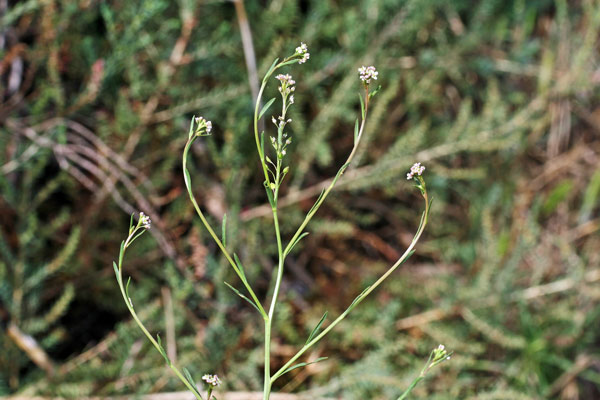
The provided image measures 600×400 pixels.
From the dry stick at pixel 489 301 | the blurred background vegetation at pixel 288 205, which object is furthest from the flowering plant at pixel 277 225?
the dry stick at pixel 489 301

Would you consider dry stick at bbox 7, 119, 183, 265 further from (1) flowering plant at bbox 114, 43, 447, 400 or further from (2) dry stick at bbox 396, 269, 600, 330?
(1) flowering plant at bbox 114, 43, 447, 400

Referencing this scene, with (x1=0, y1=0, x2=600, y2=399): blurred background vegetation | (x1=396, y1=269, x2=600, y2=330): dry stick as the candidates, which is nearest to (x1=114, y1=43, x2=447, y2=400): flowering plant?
(x1=0, y1=0, x2=600, y2=399): blurred background vegetation

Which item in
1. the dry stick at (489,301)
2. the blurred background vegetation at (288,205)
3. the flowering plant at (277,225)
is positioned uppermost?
the flowering plant at (277,225)

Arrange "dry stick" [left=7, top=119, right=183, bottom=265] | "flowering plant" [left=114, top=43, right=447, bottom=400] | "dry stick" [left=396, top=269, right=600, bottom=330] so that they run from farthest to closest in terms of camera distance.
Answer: "dry stick" [left=396, top=269, right=600, bottom=330], "dry stick" [left=7, top=119, right=183, bottom=265], "flowering plant" [left=114, top=43, right=447, bottom=400]

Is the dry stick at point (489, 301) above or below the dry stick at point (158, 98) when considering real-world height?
below

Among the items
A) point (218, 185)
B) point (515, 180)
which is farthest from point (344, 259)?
point (515, 180)

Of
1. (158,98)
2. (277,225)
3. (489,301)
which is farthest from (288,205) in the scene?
(277,225)

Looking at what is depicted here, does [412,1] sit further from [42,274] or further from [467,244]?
[42,274]

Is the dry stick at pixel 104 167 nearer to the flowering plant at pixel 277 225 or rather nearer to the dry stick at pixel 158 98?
the dry stick at pixel 158 98
